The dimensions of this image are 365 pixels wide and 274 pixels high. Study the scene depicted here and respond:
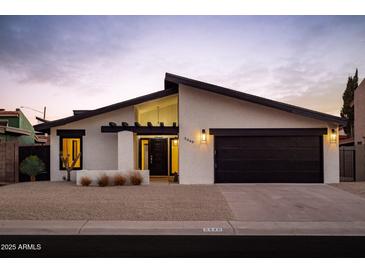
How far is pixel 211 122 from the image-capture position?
12.5 m

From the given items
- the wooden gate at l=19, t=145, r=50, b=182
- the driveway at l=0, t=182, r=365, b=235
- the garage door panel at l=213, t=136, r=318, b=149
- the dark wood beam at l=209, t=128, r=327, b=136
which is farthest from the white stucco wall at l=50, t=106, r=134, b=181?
the garage door panel at l=213, t=136, r=318, b=149

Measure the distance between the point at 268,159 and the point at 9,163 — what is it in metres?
12.1

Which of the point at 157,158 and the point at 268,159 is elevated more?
the point at 268,159

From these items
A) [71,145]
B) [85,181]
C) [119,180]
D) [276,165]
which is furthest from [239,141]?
[71,145]

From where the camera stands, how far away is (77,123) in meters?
13.3

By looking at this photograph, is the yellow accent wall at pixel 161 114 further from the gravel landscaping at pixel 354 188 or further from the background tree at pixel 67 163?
the gravel landscaping at pixel 354 188

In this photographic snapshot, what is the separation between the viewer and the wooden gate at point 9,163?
13.5m

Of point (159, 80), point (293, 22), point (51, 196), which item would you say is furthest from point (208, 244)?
point (159, 80)

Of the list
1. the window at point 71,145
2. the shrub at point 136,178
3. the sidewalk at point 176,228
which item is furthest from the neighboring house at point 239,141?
the sidewalk at point 176,228

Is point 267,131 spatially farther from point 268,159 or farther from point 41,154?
point 41,154

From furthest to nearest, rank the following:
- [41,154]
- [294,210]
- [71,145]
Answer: [41,154] < [71,145] < [294,210]

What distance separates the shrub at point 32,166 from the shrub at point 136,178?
4.55 m

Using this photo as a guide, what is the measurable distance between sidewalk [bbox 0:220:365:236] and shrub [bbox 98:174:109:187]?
5.46 meters

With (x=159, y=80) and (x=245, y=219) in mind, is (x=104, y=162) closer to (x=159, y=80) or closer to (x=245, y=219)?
(x=159, y=80)
